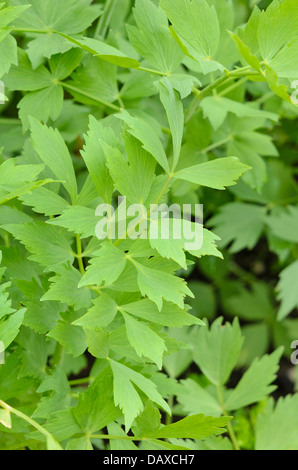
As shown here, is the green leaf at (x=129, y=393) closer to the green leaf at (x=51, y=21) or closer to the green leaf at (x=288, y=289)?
the green leaf at (x=51, y=21)

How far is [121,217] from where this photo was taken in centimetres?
60

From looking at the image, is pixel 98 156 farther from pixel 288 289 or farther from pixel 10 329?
pixel 288 289

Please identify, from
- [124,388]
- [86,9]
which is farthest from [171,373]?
[86,9]

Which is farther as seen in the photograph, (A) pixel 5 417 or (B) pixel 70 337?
(B) pixel 70 337

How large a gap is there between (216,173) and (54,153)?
0.65 ft

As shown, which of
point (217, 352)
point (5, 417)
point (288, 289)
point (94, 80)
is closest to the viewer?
point (5, 417)

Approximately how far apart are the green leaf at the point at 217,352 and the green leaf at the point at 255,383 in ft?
0.10

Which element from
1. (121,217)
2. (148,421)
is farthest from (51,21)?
(148,421)

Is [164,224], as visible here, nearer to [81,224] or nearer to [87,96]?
[81,224]

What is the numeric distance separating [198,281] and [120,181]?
0.88 metres

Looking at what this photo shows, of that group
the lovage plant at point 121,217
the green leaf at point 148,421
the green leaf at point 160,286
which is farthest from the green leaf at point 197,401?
the green leaf at point 160,286

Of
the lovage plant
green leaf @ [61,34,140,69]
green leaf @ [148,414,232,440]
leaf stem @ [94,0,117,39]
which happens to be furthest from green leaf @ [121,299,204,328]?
leaf stem @ [94,0,117,39]

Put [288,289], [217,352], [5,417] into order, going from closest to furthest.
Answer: [5,417] → [217,352] → [288,289]
